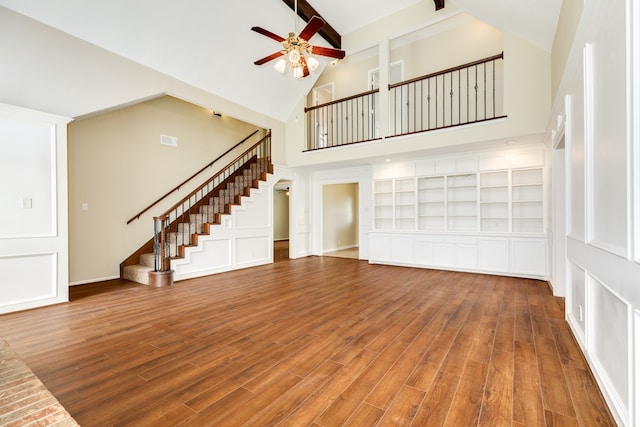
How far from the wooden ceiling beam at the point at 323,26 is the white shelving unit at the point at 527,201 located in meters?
4.80

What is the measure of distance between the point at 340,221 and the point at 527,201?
5.31 m

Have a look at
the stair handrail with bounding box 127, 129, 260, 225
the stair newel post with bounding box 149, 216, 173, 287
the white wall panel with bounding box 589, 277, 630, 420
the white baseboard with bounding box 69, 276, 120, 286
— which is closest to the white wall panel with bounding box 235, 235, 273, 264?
the stair newel post with bounding box 149, 216, 173, 287

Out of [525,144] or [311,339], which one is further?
[525,144]

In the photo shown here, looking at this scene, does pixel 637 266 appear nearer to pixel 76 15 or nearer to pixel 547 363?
pixel 547 363

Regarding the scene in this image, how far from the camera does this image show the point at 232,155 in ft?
26.0

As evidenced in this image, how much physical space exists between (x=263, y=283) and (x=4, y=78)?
4412mm

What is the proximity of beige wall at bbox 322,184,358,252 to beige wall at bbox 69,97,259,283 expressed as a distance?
375cm

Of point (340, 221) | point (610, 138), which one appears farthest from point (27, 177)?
point (340, 221)

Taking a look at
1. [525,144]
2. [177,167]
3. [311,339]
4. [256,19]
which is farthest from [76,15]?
[525,144]

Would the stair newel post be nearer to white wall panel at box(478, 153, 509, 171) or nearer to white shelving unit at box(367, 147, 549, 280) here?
white shelving unit at box(367, 147, 549, 280)

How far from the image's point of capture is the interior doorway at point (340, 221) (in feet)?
29.0

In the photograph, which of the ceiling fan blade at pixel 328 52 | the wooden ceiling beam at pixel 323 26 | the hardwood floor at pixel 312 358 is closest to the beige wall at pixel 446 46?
the wooden ceiling beam at pixel 323 26

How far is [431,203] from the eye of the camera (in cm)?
665

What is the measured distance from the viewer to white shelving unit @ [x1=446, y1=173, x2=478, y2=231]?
613 centimetres
